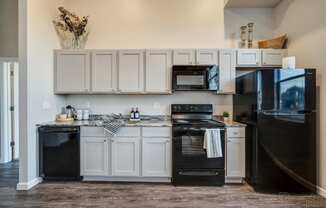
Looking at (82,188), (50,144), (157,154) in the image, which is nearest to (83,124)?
(50,144)

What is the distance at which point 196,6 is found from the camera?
462 centimetres

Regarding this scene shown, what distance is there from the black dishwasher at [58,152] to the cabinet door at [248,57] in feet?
9.41

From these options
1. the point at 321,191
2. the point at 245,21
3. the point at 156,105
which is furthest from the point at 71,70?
the point at 321,191

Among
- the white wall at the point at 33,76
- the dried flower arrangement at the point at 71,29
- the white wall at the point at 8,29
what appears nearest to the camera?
the white wall at the point at 33,76

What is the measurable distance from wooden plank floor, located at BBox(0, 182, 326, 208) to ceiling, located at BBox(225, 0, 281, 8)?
304 cm

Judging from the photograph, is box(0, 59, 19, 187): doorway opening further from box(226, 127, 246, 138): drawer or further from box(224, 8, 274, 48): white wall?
box(224, 8, 274, 48): white wall

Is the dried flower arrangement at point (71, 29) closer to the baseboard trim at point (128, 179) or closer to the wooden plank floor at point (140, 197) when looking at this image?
the baseboard trim at point (128, 179)

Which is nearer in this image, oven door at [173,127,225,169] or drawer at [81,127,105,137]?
oven door at [173,127,225,169]

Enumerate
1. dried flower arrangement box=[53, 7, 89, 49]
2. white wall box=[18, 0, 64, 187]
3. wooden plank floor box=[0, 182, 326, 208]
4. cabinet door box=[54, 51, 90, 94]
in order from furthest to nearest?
dried flower arrangement box=[53, 7, 89, 49], cabinet door box=[54, 51, 90, 94], white wall box=[18, 0, 64, 187], wooden plank floor box=[0, 182, 326, 208]

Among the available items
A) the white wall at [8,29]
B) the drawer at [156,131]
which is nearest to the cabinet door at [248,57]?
the drawer at [156,131]

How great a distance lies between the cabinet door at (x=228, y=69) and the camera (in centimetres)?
422

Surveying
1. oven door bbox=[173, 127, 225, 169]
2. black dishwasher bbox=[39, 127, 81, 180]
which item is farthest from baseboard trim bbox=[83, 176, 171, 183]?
oven door bbox=[173, 127, 225, 169]

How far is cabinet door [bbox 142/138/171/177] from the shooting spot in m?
3.84

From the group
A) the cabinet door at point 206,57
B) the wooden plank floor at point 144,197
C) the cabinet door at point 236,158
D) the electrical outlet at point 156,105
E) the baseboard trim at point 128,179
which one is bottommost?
the wooden plank floor at point 144,197
